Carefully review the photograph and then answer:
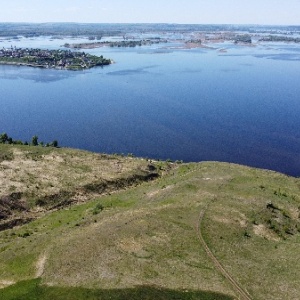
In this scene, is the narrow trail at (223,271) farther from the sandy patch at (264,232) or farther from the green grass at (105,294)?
the sandy patch at (264,232)

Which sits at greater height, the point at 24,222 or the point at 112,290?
the point at 112,290

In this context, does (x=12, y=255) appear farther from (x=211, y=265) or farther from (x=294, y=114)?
(x=294, y=114)

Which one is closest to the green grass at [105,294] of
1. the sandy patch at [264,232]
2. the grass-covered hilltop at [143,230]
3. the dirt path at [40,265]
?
the grass-covered hilltop at [143,230]

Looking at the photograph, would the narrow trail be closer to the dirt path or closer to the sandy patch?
the sandy patch

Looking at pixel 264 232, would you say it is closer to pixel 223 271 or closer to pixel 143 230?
Answer: pixel 223 271

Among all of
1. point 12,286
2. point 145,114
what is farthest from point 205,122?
point 12,286

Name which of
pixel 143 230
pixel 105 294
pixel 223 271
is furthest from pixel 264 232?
pixel 105 294
